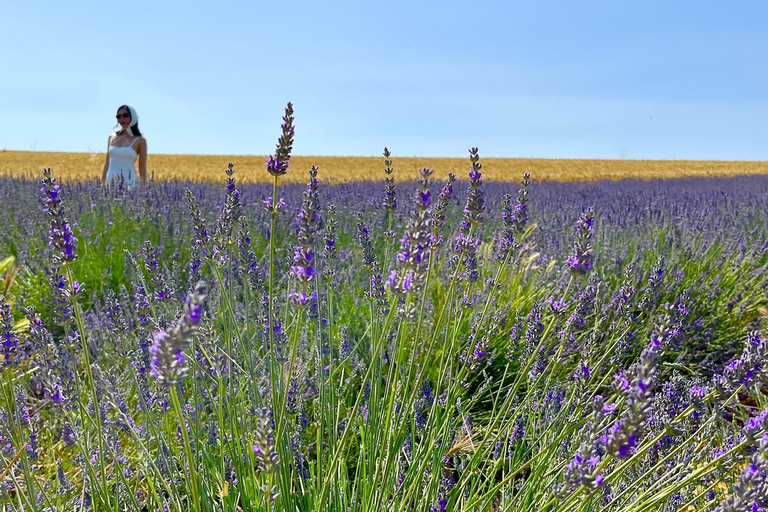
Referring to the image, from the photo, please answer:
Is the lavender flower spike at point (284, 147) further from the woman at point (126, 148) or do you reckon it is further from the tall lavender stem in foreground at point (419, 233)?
the woman at point (126, 148)

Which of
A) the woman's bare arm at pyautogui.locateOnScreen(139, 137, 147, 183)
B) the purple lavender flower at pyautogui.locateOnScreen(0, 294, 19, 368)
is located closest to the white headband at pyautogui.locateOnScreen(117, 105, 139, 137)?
the woman's bare arm at pyautogui.locateOnScreen(139, 137, 147, 183)

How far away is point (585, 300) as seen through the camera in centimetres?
193

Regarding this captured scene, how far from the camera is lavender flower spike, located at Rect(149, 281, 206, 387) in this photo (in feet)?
2.48

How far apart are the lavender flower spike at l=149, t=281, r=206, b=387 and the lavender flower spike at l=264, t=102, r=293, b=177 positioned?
23.1 inches

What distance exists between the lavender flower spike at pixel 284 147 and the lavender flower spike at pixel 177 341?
59 centimetres

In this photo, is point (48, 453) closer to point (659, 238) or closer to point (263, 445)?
point (263, 445)

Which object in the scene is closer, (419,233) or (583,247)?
(419,233)

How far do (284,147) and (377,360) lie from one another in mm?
689

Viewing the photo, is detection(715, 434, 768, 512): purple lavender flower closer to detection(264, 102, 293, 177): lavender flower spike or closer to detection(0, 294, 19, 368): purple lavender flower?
detection(264, 102, 293, 177): lavender flower spike

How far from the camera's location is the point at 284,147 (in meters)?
1.35

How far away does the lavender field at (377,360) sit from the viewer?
1292 mm

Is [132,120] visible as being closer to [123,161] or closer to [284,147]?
[123,161]

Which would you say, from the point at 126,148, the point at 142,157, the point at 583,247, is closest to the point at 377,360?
the point at 583,247

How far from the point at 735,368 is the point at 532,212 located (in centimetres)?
613
